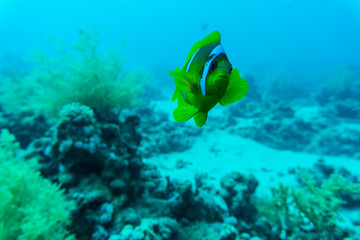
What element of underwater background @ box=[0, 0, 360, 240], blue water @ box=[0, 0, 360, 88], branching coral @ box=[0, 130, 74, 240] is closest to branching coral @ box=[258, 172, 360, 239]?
underwater background @ box=[0, 0, 360, 240]

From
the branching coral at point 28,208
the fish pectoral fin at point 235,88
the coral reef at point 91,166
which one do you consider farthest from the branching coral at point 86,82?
the fish pectoral fin at point 235,88

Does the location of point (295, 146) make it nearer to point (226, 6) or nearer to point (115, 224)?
point (115, 224)

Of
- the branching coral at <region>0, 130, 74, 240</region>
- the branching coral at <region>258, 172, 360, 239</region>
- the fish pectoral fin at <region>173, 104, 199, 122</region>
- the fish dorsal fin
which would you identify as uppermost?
the branching coral at <region>258, 172, 360, 239</region>

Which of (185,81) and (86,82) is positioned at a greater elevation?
(86,82)

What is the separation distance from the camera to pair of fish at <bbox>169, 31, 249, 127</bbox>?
2.60ft

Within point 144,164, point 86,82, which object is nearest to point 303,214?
point 144,164

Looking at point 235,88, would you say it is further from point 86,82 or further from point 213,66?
point 86,82

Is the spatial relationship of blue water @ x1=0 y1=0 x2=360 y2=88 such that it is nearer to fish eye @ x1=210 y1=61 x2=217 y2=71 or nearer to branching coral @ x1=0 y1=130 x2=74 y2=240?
branching coral @ x1=0 y1=130 x2=74 y2=240

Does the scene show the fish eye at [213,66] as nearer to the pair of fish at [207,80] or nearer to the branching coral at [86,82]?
the pair of fish at [207,80]

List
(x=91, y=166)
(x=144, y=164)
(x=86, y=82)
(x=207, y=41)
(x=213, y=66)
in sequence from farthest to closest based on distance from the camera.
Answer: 1. (x=86, y=82)
2. (x=144, y=164)
3. (x=91, y=166)
4. (x=207, y=41)
5. (x=213, y=66)

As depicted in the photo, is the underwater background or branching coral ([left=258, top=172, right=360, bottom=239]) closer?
the underwater background

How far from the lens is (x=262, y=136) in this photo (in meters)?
9.42

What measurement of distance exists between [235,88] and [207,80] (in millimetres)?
157

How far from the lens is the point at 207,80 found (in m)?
0.80
